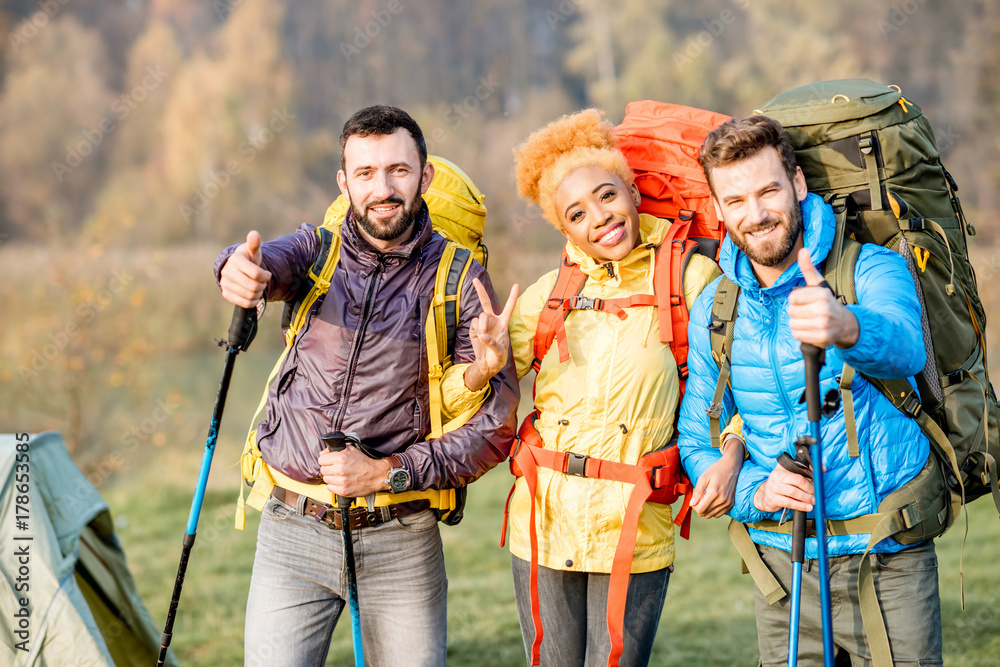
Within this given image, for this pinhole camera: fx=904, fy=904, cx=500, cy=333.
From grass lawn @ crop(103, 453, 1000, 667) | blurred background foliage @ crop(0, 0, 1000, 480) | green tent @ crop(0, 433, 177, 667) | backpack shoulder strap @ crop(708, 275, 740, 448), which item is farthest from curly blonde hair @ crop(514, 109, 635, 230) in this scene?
blurred background foliage @ crop(0, 0, 1000, 480)

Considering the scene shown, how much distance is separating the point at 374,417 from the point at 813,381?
150cm

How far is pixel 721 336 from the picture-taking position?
10.1 ft

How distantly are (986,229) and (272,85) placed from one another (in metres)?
27.7

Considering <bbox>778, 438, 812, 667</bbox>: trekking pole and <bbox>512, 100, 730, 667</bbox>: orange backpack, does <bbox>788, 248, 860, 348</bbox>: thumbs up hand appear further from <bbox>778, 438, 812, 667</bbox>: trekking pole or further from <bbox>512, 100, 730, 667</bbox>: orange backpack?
<bbox>512, 100, 730, 667</bbox>: orange backpack

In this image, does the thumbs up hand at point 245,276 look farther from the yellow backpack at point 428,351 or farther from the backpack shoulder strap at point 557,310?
the backpack shoulder strap at point 557,310

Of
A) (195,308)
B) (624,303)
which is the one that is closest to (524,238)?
(195,308)

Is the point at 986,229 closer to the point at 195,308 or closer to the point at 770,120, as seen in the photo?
the point at 195,308

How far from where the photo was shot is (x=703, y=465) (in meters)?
3.09

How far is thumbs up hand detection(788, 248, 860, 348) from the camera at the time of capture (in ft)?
8.15

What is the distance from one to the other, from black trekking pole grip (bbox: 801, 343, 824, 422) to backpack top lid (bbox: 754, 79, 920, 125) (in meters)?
0.91

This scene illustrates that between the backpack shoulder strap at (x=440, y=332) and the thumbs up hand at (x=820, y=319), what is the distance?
1.27 metres

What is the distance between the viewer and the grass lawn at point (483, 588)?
19.2 feet

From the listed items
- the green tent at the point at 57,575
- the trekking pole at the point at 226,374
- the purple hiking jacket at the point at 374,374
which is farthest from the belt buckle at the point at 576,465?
the green tent at the point at 57,575

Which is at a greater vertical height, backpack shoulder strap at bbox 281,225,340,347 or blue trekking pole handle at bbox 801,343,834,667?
backpack shoulder strap at bbox 281,225,340,347
